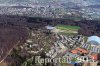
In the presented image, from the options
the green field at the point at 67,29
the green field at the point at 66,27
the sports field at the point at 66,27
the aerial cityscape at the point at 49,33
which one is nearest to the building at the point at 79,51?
the aerial cityscape at the point at 49,33

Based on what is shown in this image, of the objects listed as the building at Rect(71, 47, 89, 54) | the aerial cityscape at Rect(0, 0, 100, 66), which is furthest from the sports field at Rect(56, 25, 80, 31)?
the building at Rect(71, 47, 89, 54)

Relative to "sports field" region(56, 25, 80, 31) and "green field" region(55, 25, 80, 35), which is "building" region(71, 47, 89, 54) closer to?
"green field" region(55, 25, 80, 35)

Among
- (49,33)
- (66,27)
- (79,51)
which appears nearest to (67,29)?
(66,27)

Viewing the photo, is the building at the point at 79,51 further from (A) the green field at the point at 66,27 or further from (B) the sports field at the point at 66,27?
(A) the green field at the point at 66,27

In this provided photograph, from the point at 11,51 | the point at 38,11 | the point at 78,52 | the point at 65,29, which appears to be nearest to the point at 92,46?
the point at 78,52

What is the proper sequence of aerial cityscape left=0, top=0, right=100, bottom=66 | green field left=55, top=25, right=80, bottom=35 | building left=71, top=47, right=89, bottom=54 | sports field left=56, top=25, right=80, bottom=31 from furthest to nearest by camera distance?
sports field left=56, top=25, right=80, bottom=31 → green field left=55, top=25, right=80, bottom=35 → building left=71, top=47, right=89, bottom=54 → aerial cityscape left=0, top=0, right=100, bottom=66

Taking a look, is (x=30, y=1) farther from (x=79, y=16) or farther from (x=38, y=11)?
(x=79, y=16)

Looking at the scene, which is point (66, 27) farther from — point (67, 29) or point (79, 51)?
point (79, 51)

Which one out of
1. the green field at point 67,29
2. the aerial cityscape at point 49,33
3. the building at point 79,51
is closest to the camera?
the aerial cityscape at point 49,33
